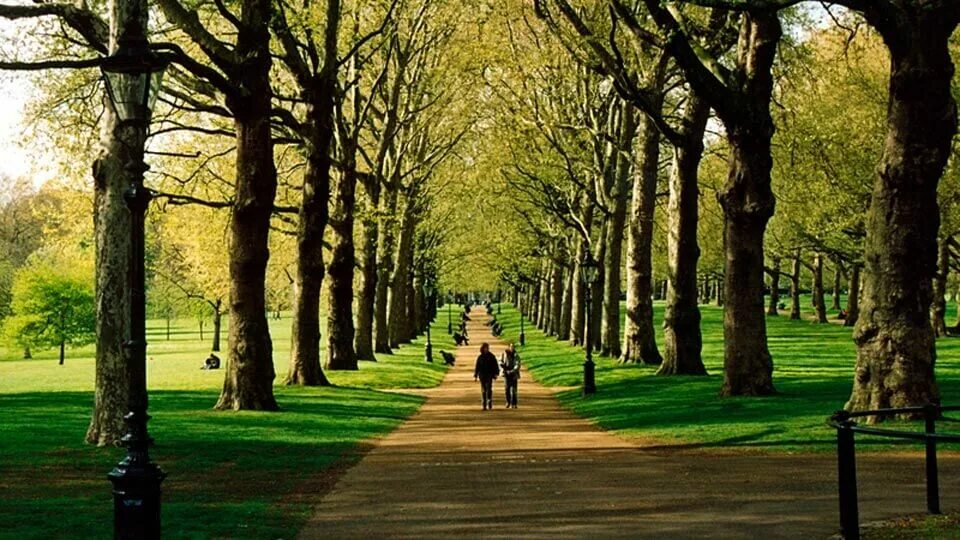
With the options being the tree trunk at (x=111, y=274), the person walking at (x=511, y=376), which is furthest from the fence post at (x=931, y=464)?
the person walking at (x=511, y=376)

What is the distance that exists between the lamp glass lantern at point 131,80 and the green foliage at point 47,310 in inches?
2616

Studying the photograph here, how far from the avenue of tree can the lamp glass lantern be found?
45cm

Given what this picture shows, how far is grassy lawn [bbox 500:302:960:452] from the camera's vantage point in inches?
699

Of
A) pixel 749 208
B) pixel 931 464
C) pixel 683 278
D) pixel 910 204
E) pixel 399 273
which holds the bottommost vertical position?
pixel 931 464

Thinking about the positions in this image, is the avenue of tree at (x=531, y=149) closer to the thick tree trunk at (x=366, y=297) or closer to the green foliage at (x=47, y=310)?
the thick tree trunk at (x=366, y=297)

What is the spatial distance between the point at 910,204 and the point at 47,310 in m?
65.7

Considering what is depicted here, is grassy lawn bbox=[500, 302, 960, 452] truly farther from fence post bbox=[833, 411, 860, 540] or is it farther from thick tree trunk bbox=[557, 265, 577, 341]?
thick tree trunk bbox=[557, 265, 577, 341]

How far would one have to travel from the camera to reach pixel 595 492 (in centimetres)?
1283

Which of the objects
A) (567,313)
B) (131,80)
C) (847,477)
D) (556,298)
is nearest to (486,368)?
(131,80)

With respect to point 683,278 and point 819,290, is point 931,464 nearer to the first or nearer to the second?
point 683,278

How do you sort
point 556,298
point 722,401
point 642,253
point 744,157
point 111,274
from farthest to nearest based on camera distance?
1. point 556,298
2. point 642,253
3. point 722,401
4. point 744,157
5. point 111,274

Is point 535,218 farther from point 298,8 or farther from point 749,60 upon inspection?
point 749,60

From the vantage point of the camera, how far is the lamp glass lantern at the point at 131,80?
973 cm

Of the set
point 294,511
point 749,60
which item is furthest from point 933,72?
point 294,511
